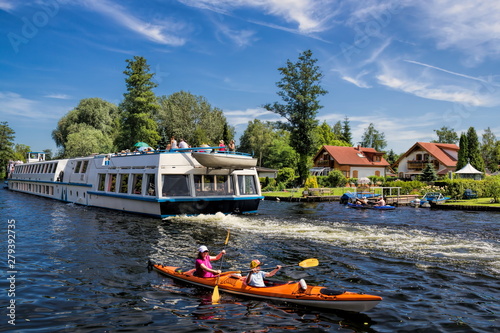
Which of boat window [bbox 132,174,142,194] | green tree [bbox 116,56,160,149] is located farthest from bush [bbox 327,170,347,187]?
boat window [bbox 132,174,142,194]

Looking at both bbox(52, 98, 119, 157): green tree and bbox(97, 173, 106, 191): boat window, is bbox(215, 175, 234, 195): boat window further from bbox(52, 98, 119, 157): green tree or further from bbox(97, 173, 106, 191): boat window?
bbox(52, 98, 119, 157): green tree

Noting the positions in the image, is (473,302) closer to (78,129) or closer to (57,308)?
(57,308)

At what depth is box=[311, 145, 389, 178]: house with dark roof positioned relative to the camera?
7694 cm

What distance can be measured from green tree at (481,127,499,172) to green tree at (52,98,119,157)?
83637 millimetres

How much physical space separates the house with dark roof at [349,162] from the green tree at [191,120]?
20.6 metres

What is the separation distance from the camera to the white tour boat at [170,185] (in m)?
23.1

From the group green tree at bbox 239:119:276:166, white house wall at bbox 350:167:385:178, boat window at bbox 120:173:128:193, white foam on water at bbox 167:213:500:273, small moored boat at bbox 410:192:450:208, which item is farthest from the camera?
green tree at bbox 239:119:276:166

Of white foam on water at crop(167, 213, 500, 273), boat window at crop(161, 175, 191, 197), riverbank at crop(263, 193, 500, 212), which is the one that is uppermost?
boat window at crop(161, 175, 191, 197)

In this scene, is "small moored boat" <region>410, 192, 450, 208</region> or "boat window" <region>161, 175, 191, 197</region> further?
"small moored boat" <region>410, 192, 450, 208</region>

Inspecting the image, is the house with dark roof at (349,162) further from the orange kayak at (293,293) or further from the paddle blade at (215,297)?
the paddle blade at (215,297)

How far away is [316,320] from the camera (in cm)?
888

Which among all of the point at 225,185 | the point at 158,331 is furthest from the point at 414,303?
the point at 225,185

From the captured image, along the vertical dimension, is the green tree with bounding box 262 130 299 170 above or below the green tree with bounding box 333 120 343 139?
below

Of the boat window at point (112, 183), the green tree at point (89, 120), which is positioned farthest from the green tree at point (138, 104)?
the boat window at point (112, 183)
